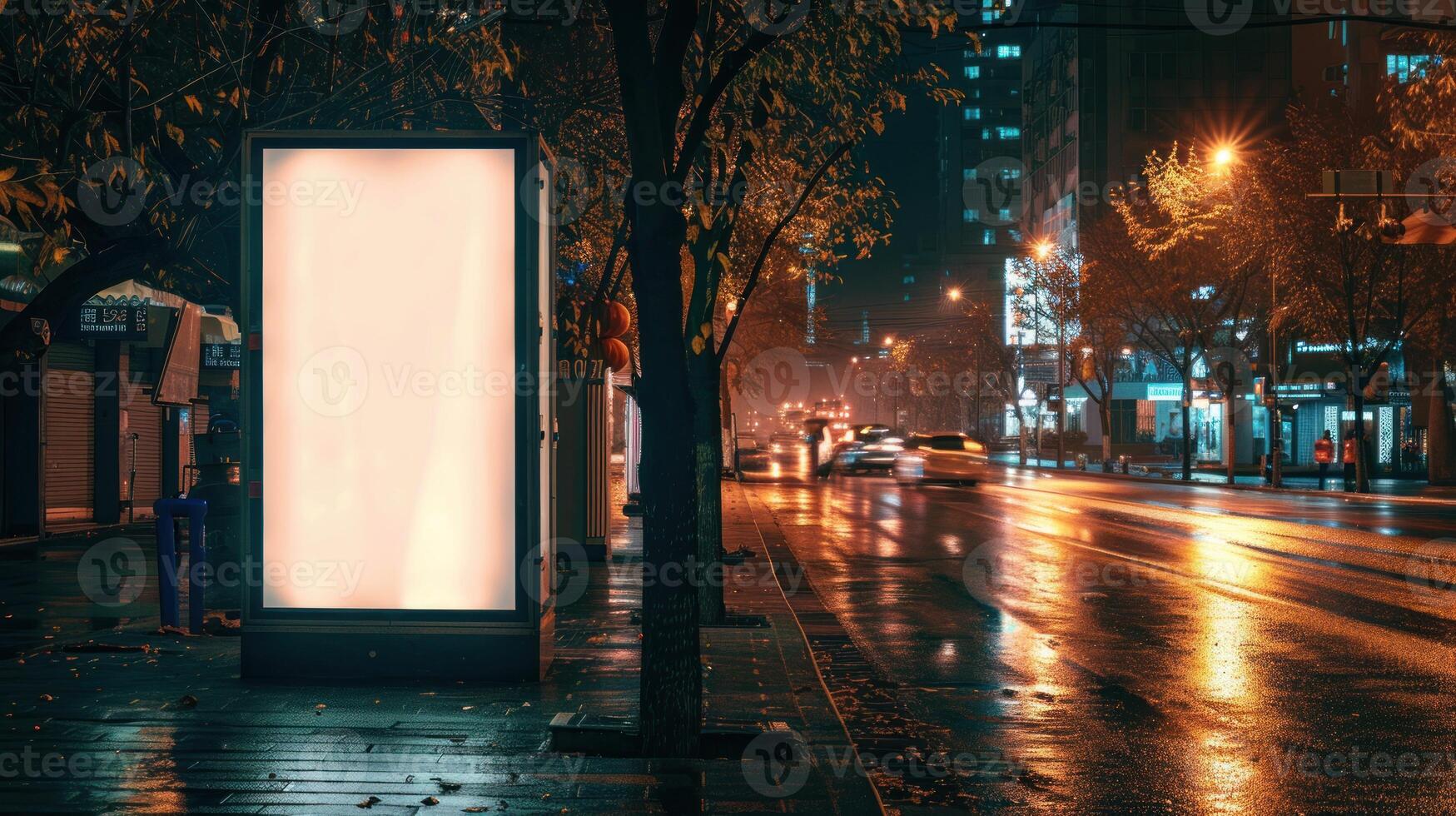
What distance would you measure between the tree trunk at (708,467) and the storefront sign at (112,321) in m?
14.5

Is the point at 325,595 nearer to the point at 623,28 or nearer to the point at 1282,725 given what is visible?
the point at 623,28

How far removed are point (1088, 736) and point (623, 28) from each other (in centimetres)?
484

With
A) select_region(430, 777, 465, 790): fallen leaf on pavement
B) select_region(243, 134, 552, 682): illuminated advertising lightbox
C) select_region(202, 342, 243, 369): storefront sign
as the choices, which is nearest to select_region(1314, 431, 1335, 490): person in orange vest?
select_region(202, 342, 243, 369): storefront sign

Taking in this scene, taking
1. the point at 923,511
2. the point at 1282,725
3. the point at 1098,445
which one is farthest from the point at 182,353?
the point at 1098,445

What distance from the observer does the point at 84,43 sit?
A: 11.6 m

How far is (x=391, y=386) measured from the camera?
29.1 ft

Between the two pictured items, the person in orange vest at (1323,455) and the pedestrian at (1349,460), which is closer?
the pedestrian at (1349,460)

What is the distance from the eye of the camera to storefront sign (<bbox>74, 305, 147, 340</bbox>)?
23781mm

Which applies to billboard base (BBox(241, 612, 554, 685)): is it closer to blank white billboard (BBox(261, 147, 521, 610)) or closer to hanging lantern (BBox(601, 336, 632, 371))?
blank white billboard (BBox(261, 147, 521, 610))
